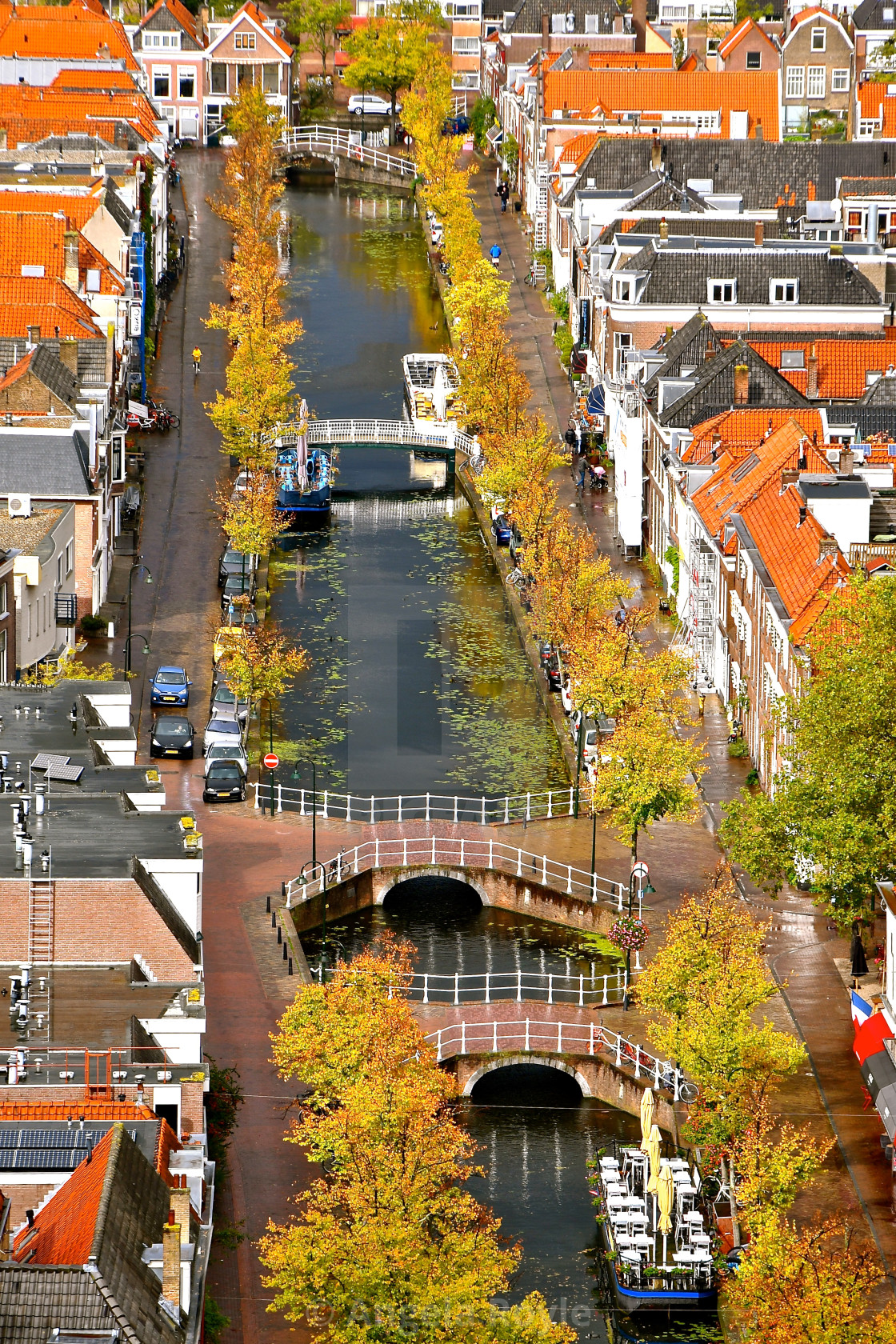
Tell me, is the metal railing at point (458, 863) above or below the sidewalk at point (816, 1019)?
above

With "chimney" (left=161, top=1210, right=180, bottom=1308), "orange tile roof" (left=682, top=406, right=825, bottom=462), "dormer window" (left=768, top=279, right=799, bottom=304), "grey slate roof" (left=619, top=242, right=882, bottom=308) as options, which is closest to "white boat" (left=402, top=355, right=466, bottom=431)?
"grey slate roof" (left=619, top=242, right=882, bottom=308)

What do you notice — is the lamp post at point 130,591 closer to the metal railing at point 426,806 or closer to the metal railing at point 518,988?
the metal railing at point 426,806

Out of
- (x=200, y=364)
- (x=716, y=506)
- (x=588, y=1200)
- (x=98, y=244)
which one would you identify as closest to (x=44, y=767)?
(x=588, y=1200)

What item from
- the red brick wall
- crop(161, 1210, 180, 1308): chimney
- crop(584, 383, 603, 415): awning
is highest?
crop(584, 383, 603, 415): awning

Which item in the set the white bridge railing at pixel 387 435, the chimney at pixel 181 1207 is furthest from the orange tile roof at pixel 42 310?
the chimney at pixel 181 1207

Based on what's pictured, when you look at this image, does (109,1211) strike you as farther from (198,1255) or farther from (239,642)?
(239,642)

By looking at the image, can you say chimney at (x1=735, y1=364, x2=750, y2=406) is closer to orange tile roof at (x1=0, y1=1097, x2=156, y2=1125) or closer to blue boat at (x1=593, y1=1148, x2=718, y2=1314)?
blue boat at (x1=593, y1=1148, x2=718, y2=1314)
